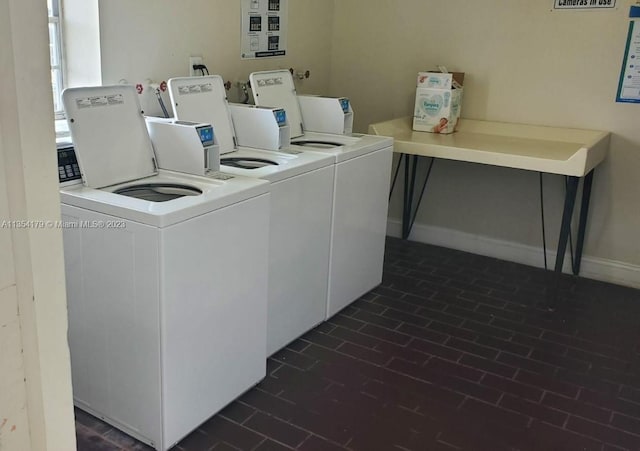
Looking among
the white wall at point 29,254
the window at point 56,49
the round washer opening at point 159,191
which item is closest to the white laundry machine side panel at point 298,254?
the round washer opening at point 159,191

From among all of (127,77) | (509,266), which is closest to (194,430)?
(127,77)

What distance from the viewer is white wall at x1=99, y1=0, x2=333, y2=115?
9.71ft

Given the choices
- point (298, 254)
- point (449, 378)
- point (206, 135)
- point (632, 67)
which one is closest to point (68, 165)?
point (206, 135)

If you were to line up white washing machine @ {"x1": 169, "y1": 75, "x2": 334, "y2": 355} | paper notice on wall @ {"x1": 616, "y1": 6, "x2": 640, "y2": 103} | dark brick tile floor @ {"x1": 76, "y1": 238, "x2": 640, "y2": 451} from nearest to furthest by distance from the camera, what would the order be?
dark brick tile floor @ {"x1": 76, "y1": 238, "x2": 640, "y2": 451} → white washing machine @ {"x1": 169, "y1": 75, "x2": 334, "y2": 355} → paper notice on wall @ {"x1": 616, "y1": 6, "x2": 640, "y2": 103}

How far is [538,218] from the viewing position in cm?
436

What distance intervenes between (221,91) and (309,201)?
788 millimetres

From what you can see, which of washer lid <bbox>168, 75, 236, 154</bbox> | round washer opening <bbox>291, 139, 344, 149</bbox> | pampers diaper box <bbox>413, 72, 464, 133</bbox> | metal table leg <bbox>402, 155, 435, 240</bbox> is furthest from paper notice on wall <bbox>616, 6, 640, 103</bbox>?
washer lid <bbox>168, 75, 236, 154</bbox>

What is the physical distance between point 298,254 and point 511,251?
2.08 metres

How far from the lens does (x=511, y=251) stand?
4496mm

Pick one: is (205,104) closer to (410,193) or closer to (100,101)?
(100,101)

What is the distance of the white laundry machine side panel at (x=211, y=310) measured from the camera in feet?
7.22

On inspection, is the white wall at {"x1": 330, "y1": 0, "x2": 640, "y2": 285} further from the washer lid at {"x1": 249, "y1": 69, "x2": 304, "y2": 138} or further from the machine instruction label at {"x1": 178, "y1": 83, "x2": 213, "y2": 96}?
the machine instruction label at {"x1": 178, "y1": 83, "x2": 213, "y2": 96}

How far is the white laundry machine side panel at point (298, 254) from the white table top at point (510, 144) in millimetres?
988

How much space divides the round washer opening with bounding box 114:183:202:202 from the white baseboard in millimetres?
2554
